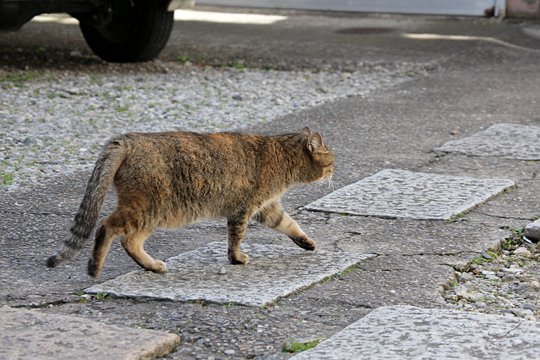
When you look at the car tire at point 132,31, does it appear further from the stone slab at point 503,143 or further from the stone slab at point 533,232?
the stone slab at point 533,232

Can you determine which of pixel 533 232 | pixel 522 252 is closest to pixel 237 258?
pixel 522 252

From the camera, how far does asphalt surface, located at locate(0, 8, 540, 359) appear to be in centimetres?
392

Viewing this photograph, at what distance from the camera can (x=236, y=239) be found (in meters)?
4.47

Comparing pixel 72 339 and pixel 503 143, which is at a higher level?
pixel 72 339

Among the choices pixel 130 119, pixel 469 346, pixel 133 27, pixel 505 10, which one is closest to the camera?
pixel 469 346

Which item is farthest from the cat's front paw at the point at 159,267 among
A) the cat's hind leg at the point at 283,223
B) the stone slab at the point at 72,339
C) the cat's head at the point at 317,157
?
the cat's head at the point at 317,157

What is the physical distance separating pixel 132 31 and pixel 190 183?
5639mm

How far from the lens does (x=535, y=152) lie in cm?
666

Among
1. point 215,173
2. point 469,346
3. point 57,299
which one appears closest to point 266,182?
point 215,173

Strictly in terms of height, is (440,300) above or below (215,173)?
below

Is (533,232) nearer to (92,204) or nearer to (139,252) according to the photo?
(139,252)

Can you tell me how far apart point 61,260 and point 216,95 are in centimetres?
459

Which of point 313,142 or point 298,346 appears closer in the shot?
point 298,346

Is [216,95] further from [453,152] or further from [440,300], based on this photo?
[440,300]
